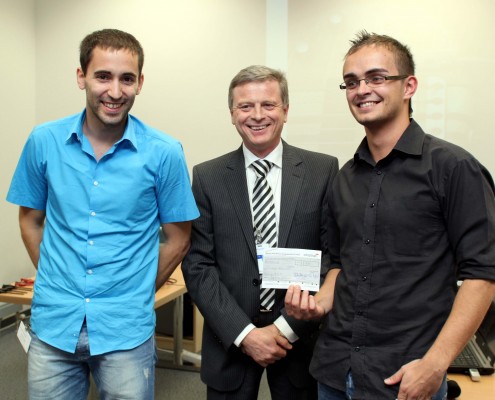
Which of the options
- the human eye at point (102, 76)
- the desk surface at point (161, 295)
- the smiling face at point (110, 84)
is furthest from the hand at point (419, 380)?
the desk surface at point (161, 295)

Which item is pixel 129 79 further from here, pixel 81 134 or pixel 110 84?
pixel 81 134

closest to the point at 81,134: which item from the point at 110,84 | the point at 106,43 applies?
the point at 110,84

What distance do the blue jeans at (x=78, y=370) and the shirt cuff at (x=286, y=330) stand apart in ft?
1.61

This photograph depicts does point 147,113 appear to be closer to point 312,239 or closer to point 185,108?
point 185,108

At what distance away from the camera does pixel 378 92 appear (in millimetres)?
1525

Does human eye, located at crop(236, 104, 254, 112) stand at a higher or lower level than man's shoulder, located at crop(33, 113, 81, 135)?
higher

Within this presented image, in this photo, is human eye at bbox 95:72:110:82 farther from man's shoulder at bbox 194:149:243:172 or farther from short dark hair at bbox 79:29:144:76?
Result: man's shoulder at bbox 194:149:243:172

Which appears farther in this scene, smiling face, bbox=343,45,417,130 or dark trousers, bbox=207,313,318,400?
dark trousers, bbox=207,313,318,400

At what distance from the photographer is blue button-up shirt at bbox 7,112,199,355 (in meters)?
1.63

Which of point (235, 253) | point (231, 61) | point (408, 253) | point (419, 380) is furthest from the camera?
point (231, 61)

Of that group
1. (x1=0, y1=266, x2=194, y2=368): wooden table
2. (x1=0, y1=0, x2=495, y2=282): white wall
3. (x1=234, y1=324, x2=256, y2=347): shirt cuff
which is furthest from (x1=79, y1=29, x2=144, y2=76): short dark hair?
(x1=0, y1=0, x2=495, y2=282): white wall

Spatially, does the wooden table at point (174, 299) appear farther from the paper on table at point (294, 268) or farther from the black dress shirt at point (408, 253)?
the black dress shirt at point (408, 253)

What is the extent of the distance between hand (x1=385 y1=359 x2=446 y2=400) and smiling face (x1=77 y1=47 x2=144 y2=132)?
1.19m

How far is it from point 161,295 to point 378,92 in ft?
6.64
